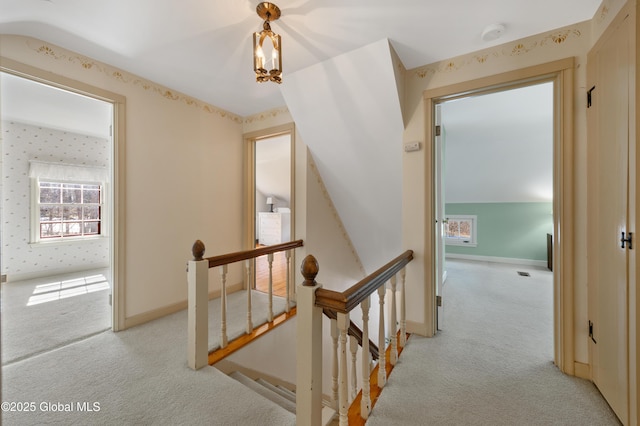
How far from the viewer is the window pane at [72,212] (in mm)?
4502

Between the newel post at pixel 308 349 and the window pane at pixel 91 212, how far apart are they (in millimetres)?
5648

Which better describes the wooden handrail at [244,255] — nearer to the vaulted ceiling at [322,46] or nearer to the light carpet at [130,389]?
the light carpet at [130,389]

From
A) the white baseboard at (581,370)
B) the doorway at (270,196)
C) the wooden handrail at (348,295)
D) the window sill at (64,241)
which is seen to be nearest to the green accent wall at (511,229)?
the white baseboard at (581,370)

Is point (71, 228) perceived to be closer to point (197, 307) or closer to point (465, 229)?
point (197, 307)

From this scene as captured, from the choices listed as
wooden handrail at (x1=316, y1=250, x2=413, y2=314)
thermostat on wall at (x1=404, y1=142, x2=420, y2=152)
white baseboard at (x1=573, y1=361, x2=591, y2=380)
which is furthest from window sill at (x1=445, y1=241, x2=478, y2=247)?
wooden handrail at (x1=316, y1=250, x2=413, y2=314)

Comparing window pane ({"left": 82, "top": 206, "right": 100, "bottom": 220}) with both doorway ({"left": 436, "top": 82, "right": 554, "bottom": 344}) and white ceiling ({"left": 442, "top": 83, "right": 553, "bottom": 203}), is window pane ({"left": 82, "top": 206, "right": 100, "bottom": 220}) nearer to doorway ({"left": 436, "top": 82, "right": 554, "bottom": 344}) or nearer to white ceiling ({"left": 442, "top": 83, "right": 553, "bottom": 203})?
doorway ({"left": 436, "top": 82, "right": 554, "bottom": 344})

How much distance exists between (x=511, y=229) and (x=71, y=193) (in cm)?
821

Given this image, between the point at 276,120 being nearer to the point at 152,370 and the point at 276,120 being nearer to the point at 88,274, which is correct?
the point at 152,370

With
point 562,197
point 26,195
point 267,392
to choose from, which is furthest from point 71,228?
point 562,197

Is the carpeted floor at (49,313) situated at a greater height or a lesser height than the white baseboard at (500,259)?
lesser

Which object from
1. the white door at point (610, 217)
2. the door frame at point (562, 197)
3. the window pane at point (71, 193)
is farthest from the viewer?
the window pane at point (71, 193)

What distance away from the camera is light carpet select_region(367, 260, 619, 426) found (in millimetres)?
1317

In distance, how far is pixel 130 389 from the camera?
157 centimetres

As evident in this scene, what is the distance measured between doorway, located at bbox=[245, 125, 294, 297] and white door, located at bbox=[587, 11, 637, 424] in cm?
232
